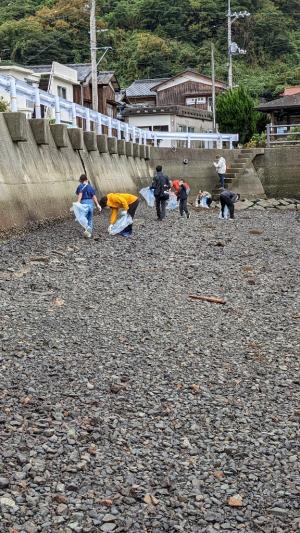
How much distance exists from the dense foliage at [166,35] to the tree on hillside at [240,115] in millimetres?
15061

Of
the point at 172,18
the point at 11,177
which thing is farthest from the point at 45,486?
the point at 172,18

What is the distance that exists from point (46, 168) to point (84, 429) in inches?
410

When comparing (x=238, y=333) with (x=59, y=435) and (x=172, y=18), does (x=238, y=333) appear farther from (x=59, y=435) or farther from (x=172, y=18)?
(x=172, y=18)

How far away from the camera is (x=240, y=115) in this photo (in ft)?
127

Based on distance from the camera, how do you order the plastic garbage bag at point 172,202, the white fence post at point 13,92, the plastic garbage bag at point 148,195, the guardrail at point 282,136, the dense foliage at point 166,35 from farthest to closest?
the dense foliage at point 166,35, the guardrail at point 282,136, the plastic garbage bag at point 172,202, the plastic garbage bag at point 148,195, the white fence post at point 13,92

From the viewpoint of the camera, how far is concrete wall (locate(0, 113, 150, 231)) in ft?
38.3

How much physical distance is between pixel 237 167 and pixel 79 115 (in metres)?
11.9

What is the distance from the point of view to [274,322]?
7.55m

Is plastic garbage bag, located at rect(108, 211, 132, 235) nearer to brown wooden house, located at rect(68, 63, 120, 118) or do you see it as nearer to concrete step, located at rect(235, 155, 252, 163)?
concrete step, located at rect(235, 155, 252, 163)

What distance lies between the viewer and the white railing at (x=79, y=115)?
12.3 meters

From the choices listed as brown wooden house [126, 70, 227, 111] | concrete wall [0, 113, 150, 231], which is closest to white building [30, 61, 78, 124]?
brown wooden house [126, 70, 227, 111]

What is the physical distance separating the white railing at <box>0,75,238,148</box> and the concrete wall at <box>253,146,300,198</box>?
2.49 metres

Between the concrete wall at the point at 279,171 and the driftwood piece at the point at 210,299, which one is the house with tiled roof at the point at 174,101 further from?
the driftwood piece at the point at 210,299

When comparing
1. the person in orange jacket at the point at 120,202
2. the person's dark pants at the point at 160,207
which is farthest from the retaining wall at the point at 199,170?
the person in orange jacket at the point at 120,202
